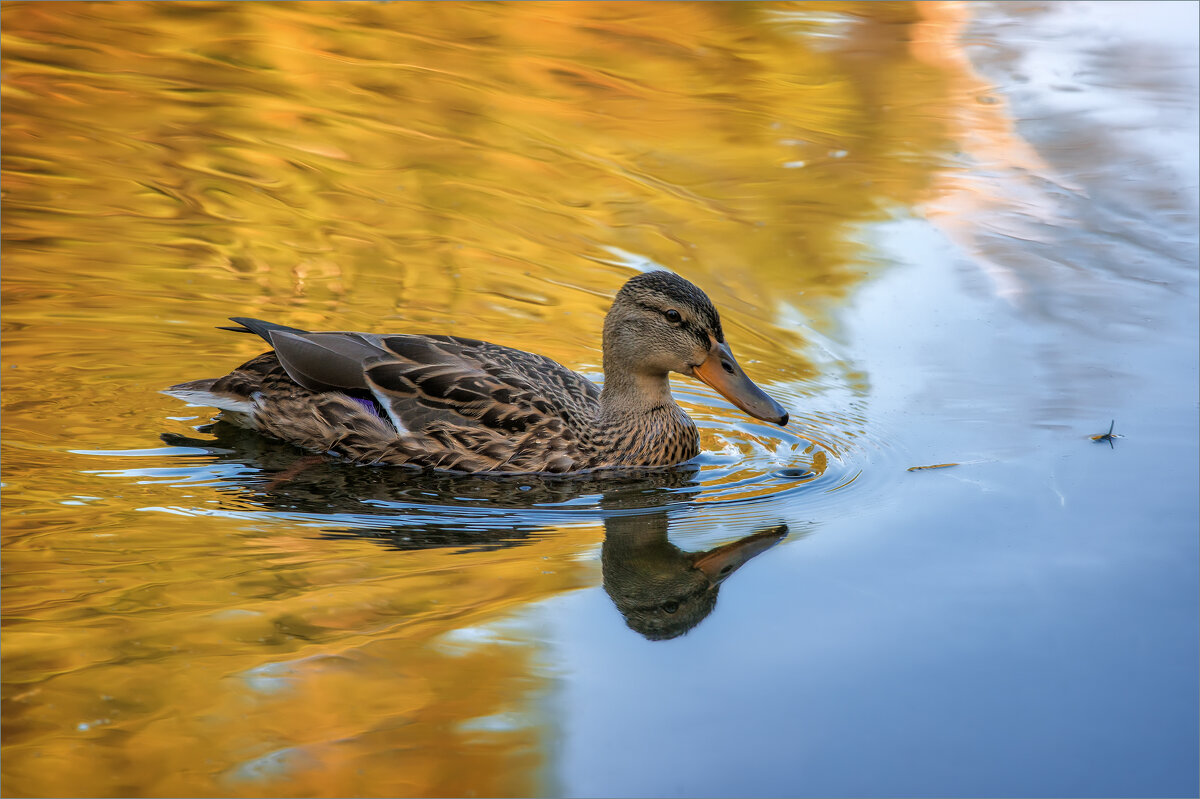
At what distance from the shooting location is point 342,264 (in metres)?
9.28

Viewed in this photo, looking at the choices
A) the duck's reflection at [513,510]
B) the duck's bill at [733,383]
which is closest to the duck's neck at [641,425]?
the duck's reflection at [513,510]

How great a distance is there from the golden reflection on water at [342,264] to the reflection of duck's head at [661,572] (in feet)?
0.61

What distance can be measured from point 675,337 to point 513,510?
1.38 m

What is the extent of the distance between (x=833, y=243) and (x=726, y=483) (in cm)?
371

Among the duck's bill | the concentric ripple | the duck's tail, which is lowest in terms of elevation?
the concentric ripple

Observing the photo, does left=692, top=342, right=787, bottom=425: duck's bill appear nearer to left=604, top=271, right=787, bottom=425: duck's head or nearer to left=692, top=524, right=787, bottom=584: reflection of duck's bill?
left=604, top=271, right=787, bottom=425: duck's head

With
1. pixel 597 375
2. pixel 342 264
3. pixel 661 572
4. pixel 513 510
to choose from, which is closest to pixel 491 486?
pixel 513 510

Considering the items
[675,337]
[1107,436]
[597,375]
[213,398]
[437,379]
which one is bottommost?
[597,375]

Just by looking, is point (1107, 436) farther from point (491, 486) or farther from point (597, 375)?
point (491, 486)

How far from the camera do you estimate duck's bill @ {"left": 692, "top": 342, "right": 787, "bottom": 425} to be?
675 cm

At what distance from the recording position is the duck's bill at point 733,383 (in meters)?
6.75

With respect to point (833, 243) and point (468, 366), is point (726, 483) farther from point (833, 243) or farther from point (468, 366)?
point (833, 243)

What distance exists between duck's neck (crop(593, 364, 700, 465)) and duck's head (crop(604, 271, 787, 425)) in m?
0.08

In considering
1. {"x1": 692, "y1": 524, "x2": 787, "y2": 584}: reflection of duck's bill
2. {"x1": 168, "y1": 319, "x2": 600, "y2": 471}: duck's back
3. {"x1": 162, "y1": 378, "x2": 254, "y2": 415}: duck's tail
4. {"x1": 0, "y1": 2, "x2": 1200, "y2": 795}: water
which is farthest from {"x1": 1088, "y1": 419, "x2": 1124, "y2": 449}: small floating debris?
{"x1": 162, "y1": 378, "x2": 254, "y2": 415}: duck's tail
